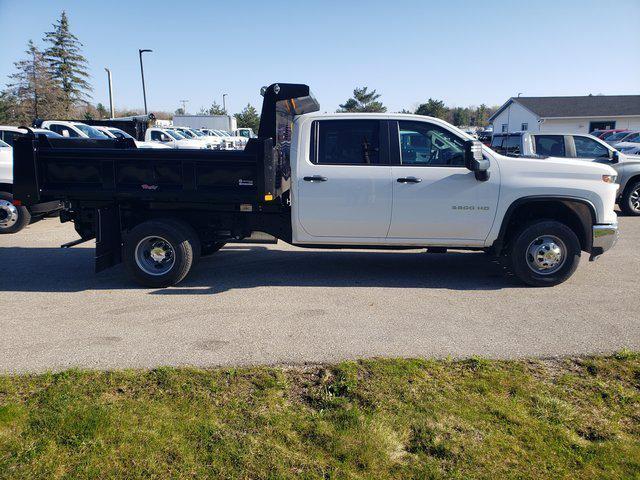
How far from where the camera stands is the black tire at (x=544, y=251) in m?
6.51

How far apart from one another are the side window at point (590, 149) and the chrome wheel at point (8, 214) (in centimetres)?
1182

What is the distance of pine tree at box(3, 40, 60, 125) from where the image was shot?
50.9 metres

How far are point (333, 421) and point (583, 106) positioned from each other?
2011 inches

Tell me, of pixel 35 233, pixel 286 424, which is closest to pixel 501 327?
pixel 286 424

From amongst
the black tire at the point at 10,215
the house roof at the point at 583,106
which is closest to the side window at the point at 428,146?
the black tire at the point at 10,215

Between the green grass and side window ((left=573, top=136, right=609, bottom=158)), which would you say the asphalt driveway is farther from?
side window ((left=573, top=136, right=609, bottom=158))

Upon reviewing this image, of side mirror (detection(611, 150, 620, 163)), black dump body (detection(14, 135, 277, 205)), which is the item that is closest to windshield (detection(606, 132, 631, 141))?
side mirror (detection(611, 150, 620, 163))

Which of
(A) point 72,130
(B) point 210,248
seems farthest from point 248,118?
(B) point 210,248

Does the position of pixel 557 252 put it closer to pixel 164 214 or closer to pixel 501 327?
pixel 501 327

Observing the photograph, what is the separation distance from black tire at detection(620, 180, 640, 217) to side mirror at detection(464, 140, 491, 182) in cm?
809

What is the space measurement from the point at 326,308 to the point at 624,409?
9.99ft

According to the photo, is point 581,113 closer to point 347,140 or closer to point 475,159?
point 475,159

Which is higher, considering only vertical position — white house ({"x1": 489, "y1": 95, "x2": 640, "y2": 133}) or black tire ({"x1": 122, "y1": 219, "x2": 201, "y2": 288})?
white house ({"x1": 489, "y1": 95, "x2": 640, "y2": 133})

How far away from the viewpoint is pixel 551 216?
22.2ft
